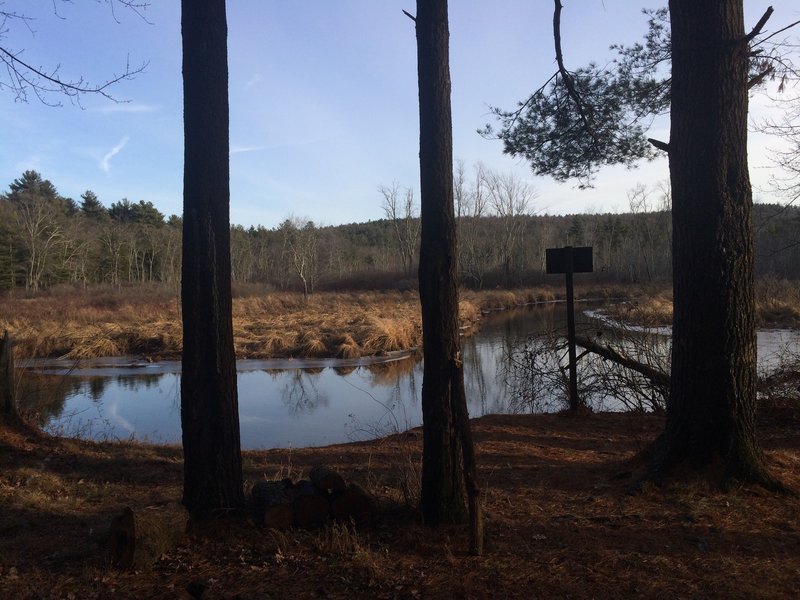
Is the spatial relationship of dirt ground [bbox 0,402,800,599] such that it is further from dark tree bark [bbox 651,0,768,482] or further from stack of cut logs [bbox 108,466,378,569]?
dark tree bark [bbox 651,0,768,482]

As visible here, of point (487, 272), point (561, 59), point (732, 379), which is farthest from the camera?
point (487, 272)

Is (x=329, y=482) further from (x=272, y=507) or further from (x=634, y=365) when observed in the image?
(x=634, y=365)

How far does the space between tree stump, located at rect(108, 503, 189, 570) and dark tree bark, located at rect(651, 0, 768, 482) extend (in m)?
3.79

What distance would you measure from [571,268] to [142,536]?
788cm

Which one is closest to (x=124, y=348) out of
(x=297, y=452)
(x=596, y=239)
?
(x=297, y=452)

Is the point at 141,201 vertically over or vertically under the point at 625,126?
over

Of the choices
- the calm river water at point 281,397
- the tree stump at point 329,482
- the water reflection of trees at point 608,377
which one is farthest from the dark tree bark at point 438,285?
the water reflection of trees at point 608,377

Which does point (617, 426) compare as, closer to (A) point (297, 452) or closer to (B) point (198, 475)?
(A) point (297, 452)

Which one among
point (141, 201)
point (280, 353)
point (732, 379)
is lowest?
point (280, 353)

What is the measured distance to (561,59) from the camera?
648cm

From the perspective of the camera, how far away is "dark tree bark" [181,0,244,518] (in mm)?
4590

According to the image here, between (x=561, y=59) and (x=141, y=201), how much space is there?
7731 cm

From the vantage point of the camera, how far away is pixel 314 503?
454 cm

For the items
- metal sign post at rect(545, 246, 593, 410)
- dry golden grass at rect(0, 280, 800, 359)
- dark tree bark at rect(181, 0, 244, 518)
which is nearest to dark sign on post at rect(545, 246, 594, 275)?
metal sign post at rect(545, 246, 593, 410)
